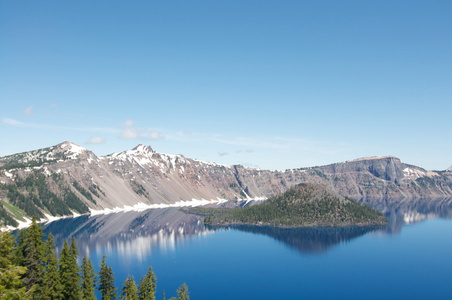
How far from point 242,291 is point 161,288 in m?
25.3

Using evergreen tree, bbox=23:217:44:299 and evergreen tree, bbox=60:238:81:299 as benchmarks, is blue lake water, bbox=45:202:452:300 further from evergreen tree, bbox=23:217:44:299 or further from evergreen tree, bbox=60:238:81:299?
evergreen tree, bbox=23:217:44:299

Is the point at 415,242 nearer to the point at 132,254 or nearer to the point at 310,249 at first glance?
the point at 310,249

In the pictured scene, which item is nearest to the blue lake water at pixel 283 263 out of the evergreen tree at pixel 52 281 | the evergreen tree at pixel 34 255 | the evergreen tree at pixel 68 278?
the evergreen tree at pixel 68 278

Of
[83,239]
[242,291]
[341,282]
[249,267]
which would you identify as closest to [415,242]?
[341,282]

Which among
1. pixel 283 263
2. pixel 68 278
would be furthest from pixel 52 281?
pixel 283 263

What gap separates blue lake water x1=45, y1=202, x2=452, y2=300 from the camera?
343 ft

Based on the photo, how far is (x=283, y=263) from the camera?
5453 inches

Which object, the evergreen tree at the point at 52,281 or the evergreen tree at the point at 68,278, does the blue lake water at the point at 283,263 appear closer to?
the evergreen tree at the point at 68,278

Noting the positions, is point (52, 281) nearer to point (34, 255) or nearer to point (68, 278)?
point (68, 278)

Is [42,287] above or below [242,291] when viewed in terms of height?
above

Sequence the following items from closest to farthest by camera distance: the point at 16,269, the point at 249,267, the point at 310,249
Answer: the point at 16,269 < the point at 249,267 < the point at 310,249

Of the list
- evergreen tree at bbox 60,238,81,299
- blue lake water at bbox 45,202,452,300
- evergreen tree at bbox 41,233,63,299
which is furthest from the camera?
blue lake water at bbox 45,202,452,300

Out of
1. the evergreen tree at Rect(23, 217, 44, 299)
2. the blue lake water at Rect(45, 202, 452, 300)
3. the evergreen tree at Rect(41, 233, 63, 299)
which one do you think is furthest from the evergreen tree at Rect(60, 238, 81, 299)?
the blue lake water at Rect(45, 202, 452, 300)

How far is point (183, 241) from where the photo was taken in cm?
18375
